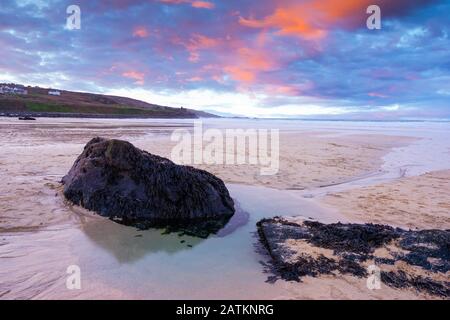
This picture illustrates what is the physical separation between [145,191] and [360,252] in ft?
14.8

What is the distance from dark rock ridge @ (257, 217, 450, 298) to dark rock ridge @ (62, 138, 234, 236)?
56.1 inches

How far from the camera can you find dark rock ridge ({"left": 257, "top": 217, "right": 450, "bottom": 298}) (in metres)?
4.63

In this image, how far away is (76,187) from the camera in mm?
7852

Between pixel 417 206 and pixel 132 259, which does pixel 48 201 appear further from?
pixel 417 206

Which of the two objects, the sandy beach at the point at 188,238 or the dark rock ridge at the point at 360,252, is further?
the dark rock ridge at the point at 360,252

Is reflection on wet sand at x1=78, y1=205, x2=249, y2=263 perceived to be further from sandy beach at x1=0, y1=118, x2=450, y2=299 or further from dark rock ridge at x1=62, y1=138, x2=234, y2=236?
dark rock ridge at x1=62, y1=138, x2=234, y2=236

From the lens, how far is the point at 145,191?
7.38 meters

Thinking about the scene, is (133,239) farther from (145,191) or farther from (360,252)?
(360,252)

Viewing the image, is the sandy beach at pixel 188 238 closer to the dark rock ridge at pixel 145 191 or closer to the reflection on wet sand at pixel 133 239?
the reflection on wet sand at pixel 133 239

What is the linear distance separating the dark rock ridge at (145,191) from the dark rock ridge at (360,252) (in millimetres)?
1425

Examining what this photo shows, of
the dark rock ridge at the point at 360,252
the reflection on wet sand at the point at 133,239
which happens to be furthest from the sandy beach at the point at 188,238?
the dark rock ridge at the point at 360,252

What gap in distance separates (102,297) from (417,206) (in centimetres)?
799

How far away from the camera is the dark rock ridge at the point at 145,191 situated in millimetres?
7027

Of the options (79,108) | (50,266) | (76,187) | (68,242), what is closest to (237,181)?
(76,187)
